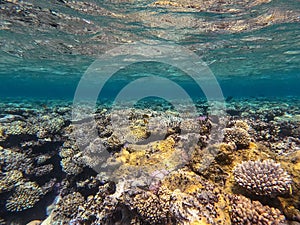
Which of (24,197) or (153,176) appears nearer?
(153,176)

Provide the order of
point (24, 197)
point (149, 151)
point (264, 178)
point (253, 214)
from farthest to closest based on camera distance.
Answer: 1. point (24, 197)
2. point (149, 151)
3. point (264, 178)
4. point (253, 214)

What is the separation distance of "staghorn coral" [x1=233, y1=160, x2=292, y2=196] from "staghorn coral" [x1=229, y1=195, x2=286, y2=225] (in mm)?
287

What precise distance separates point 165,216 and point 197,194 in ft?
2.39

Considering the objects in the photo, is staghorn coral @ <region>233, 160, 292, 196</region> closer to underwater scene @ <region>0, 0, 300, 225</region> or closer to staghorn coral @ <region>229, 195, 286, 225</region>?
underwater scene @ <region>0, 0, 300, 225</region>

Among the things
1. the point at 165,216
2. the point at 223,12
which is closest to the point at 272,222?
the point at 165,216

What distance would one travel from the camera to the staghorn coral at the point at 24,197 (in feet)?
19.3

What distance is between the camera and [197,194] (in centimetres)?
343

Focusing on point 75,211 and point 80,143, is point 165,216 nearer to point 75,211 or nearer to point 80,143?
point 75,211

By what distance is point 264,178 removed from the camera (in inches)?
130

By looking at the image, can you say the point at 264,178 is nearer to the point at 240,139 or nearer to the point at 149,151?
the point at 240,139

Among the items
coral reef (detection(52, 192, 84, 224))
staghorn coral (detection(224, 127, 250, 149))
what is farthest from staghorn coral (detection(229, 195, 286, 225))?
coral reef (detection(52, 192, 84, 224))

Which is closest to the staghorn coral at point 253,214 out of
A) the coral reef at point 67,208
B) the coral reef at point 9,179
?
the coral reef at point 67,208

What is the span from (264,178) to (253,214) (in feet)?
2.36

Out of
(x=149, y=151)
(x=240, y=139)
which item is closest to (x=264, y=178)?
(x=240, y=139)
